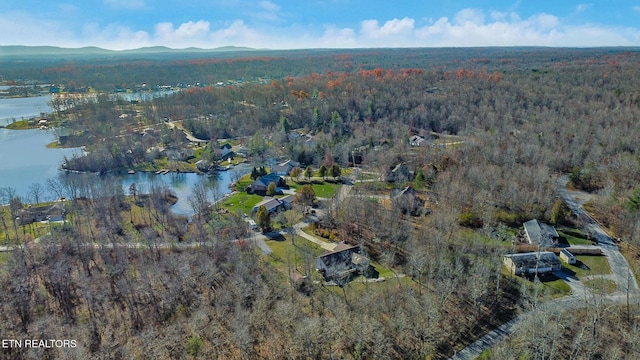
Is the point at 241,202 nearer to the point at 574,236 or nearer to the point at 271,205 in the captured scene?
the point at 271,205

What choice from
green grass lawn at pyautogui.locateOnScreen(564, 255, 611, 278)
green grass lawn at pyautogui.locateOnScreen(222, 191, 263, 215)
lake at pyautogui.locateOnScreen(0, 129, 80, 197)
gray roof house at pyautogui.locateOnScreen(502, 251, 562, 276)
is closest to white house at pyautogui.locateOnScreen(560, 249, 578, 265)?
green grass lawn at pyautogui.locateOnScreen(564, 255, 611, 278)

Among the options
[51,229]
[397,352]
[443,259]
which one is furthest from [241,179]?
[397,352]

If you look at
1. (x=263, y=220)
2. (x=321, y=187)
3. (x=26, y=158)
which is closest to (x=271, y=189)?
(x=321, y=187)

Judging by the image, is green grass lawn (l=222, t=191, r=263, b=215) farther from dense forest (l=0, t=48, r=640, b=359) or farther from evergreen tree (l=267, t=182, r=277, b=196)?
dense forest (l=0, t=48, r=640, b=359)

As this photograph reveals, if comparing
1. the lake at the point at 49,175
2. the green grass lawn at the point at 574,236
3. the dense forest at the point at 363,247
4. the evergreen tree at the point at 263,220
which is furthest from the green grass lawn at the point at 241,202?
the green grass lawn at the point at 574,236

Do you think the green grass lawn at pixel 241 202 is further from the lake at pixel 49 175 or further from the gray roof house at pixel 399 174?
the gray roof house at pixel 399 174

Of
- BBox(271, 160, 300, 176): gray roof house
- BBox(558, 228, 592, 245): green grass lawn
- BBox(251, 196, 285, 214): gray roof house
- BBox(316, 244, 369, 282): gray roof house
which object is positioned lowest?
BBox(558, 228, 592, 245): green grass lawn
